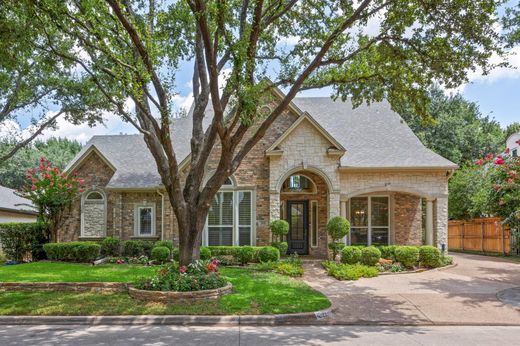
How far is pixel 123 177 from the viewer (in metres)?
17.8

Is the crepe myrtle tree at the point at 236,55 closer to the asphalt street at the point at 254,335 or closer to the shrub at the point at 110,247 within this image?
the asphalt street at the point at 254,335

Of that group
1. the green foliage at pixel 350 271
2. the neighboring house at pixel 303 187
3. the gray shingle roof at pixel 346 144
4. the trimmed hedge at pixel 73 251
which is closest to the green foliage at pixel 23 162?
the gray shingle roof at pixel 346 144

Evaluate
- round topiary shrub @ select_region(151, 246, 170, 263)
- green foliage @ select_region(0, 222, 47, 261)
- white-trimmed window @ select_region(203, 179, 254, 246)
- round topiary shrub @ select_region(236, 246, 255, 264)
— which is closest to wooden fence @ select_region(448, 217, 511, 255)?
white-trimmed window @ select_region(203, 179, 254, 246)

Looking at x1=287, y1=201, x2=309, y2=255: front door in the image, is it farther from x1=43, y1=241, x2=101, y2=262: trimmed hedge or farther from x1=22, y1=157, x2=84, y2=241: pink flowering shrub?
x1=22, y1=157, x2=84, y2=241: pink flowering shrub

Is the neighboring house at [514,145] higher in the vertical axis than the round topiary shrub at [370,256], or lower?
higher

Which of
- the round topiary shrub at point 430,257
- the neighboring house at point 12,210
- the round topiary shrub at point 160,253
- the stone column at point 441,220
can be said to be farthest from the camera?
the neighboring house at point 12,210

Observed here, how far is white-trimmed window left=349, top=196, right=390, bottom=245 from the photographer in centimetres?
1764

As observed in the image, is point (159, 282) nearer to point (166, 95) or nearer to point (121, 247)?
point (166, 95)

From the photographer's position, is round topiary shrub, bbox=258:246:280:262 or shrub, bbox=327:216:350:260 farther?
shrub, bbox=327:216:350:260

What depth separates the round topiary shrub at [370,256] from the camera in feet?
46.4

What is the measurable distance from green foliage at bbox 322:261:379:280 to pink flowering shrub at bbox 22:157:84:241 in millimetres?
11399

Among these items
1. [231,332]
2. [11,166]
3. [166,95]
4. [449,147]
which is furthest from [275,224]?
[11,166]

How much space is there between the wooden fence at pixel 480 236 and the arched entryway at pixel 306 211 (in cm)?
880

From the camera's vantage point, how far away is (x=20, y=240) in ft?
54.6
